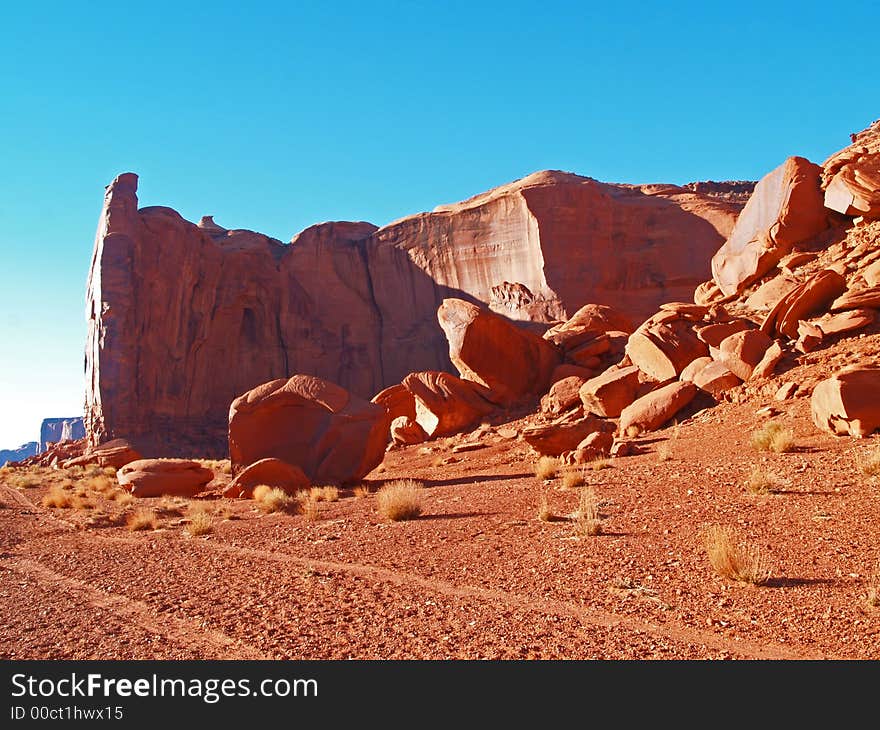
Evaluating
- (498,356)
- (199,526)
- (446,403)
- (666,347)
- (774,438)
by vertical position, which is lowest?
(199,526)

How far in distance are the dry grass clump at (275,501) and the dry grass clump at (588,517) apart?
6.07 meters

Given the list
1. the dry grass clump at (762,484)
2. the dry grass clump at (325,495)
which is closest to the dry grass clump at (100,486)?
the dry grass clump at (325,495)

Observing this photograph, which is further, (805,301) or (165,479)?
(165,479)

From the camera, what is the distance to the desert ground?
225 inches

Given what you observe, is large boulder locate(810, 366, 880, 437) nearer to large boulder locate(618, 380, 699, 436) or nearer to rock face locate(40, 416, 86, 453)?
large boulder locate(618, 380, 699, 436)

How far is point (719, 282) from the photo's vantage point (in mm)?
26281

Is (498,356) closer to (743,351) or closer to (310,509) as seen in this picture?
(743,351)

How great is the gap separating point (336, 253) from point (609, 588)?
1880 inches

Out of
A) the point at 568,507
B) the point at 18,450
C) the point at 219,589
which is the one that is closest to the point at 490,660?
the point at 219,589

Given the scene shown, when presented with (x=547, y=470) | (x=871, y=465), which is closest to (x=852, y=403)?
(x=871, y=465)

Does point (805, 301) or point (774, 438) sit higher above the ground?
point (805, 301)

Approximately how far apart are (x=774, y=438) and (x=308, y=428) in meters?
11.0

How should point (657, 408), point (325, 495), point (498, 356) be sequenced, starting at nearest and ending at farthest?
point (325, 495)
point (657, 408)
point (498, 356)

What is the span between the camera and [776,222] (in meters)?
23.9
